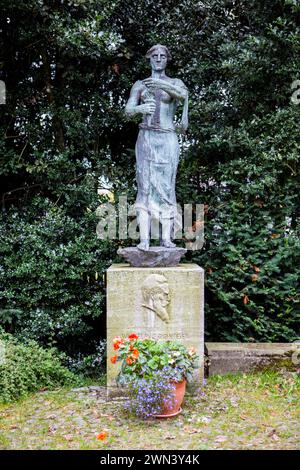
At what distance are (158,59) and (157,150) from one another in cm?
Answer: 93

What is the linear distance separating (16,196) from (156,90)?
288 centimetres

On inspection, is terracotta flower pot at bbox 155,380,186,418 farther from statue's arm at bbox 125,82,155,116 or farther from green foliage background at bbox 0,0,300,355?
statue's arm at bbox 125,82,155,116

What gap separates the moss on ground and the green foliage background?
929 mm

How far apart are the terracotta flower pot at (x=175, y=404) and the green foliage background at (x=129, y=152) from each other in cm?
164

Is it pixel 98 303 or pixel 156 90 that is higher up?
pixel 156 90

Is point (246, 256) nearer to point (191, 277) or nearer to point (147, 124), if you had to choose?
point (191, 277)

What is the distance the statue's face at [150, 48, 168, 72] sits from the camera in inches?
199

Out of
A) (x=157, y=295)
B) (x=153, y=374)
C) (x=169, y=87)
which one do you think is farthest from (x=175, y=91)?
(x=153, y=374)

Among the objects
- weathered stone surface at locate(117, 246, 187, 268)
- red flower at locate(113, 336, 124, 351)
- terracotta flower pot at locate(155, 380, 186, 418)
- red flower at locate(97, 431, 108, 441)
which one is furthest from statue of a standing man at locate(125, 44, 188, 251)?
red flower at locate(97, 431, 108, 441)

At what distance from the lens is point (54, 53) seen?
22.5ft

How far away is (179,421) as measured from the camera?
4129 mm

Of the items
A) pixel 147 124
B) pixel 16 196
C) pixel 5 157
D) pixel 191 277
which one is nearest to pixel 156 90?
pixel 147 124

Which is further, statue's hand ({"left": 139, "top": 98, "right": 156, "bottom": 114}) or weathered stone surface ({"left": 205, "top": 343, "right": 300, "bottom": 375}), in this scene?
weathered stone surface ({"left": 205, "top": 343, "right": 300, "bottom": 375})

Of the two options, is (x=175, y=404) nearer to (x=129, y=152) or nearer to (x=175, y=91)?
(x=175, y=91)
